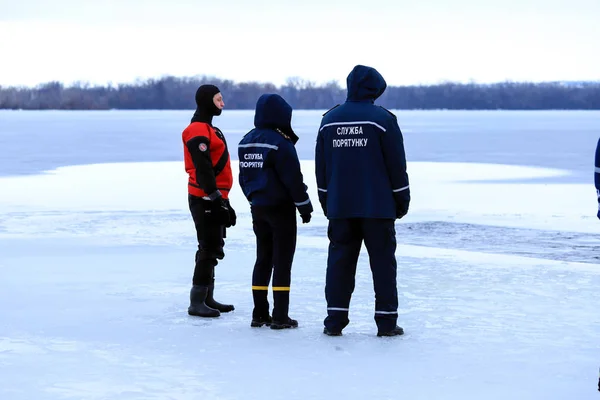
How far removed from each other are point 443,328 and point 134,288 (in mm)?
2798

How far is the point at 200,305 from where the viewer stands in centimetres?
707

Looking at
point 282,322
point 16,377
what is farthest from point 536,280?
point 16,377

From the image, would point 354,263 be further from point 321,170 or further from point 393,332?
point 321,170

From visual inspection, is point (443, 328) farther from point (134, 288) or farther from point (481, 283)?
point (134, 288)

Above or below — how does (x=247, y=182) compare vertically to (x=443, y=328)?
above

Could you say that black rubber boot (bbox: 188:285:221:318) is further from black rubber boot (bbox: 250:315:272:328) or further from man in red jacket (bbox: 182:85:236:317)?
black rubber boot (bbox: 250:315:272:328)

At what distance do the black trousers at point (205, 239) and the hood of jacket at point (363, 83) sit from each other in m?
1.35

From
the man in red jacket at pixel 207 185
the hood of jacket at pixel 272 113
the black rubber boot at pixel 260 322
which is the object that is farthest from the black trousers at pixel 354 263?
the man in red jacket at pixel 207 185

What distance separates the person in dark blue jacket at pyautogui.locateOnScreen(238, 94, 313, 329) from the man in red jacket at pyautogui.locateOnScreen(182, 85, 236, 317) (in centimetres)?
23

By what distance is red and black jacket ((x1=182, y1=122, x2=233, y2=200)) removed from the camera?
6.72 m

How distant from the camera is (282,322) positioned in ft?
21.7

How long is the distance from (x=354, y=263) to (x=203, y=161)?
3.95 feet

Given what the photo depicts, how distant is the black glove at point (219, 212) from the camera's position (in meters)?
6.84

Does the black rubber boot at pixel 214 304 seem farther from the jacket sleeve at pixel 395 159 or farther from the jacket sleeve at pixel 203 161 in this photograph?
the jacket sleeve at pixel 395 159
